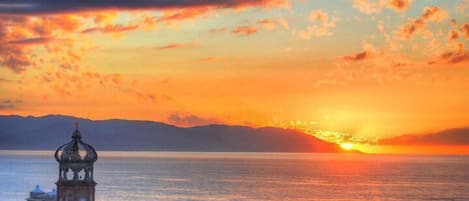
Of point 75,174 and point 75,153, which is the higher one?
point 75,153

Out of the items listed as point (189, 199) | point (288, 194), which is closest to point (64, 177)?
point (189, 199)

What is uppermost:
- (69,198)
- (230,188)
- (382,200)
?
(230,188)

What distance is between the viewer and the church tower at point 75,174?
4022cm

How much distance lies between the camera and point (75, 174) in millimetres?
40906

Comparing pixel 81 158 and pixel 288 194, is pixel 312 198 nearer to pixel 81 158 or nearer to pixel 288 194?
pixel 288 194

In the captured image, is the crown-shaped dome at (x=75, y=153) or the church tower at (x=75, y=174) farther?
the crown-shaped dome at (x=75, y=153)

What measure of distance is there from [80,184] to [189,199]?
122 meters

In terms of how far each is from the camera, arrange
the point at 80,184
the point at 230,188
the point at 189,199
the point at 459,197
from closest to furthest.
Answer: the point at 80,184 → the point at 189,199 → the point at 459,197 → the point at 230,188

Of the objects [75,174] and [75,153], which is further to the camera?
[75,153]

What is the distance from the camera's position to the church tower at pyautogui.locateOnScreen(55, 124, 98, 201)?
4022 cm

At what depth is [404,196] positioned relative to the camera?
176500 mm

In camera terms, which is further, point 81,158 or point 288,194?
point 288,194

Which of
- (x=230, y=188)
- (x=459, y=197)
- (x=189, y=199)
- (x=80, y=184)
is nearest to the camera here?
(x=80, y=184)

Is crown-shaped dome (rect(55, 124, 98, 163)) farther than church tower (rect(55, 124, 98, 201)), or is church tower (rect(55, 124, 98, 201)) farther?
crown-shaped dome (rect(55, 124, 98, 163))
